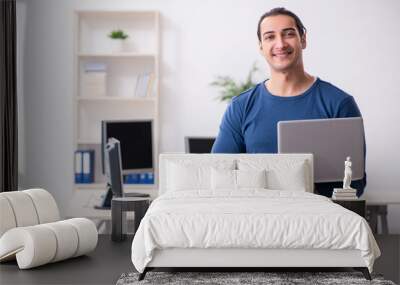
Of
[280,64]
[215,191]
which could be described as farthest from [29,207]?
[280,64]

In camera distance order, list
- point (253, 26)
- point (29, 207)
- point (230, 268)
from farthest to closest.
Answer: point (253, 26)
point (29, 207)
point (230, 268)

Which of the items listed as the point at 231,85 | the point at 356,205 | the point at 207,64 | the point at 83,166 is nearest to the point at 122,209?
the point at 83,166

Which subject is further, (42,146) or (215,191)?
(42,146)

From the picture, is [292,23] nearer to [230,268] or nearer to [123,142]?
[123,142]

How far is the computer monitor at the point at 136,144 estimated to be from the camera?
21.6 ft

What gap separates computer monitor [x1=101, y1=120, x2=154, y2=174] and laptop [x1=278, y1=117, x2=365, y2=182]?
1617 millimetres

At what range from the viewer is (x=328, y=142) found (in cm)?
555

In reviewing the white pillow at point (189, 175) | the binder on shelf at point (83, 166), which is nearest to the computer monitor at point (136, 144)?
the binder on shelf at point (83, 166)

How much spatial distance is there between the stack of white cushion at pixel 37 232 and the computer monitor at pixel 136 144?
1.43 metres

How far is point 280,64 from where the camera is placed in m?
6.55

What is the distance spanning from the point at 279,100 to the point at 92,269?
2385mm

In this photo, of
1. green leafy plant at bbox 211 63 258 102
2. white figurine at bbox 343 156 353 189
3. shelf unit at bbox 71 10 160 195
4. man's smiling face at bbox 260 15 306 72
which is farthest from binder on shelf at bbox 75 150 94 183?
Answer: white figurine at bbox 343 156 353 189

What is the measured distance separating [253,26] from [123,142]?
182cm

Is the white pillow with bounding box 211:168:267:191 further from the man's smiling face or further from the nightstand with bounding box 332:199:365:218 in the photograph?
the man's smiling face
